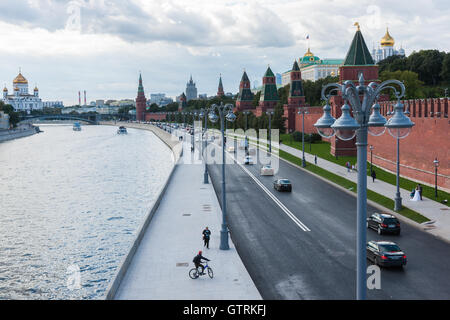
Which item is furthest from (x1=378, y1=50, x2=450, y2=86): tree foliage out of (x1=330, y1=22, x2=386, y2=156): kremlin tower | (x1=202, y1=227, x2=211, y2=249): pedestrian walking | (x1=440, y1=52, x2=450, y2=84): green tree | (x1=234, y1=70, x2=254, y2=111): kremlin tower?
(x1=202, y1=227, x2=211, y2=249): pedestrian walking

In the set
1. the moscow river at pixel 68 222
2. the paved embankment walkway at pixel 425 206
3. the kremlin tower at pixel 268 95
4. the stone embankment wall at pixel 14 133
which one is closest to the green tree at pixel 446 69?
the kremlin tower at pixel 268 95

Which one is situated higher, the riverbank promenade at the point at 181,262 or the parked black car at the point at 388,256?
the parked black car at the point at 388,256

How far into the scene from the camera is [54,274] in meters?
21.8

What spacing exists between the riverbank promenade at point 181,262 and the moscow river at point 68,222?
166 centimetres

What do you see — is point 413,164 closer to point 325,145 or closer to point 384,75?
point 325,145

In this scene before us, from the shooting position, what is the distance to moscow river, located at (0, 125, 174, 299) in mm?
21016

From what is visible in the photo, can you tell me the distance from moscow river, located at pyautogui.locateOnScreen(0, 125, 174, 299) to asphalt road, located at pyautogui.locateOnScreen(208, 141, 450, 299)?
601 cm

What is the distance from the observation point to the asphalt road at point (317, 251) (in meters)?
15.1

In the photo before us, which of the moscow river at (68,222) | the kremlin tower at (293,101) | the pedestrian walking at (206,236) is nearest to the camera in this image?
the pedestrian walking at (206,236)

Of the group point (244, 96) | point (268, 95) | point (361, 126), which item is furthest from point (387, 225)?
point (244, 96)

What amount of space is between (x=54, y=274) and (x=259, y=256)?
9.90 m
